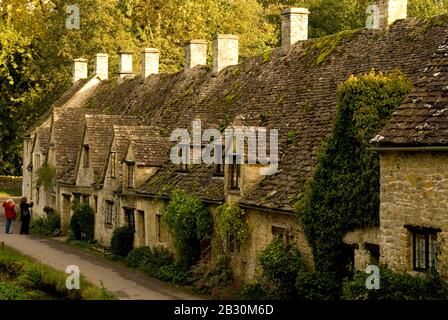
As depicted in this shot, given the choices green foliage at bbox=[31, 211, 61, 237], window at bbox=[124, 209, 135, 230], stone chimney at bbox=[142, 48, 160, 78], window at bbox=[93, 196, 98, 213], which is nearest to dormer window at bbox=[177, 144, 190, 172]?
window at bbox=[124, 209, 135, 230]

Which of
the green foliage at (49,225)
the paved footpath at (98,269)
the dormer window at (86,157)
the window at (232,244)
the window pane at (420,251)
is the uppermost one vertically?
the dormer window at (86,157)

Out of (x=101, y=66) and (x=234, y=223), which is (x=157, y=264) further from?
(x=101, y=66)

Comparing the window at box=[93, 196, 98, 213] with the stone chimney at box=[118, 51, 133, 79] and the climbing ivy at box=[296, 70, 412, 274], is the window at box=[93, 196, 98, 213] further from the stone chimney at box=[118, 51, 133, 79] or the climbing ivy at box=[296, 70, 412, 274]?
the climbing ivy at box=[296, 70, 412, 274]

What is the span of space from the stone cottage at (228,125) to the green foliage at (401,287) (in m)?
0.78

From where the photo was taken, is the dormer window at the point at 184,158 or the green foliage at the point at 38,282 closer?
the green foliage at the point at 38,282

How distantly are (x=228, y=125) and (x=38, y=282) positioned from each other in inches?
362

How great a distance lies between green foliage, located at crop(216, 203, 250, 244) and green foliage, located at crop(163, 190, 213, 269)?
1.66 m

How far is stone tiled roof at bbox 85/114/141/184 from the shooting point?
40094 mm

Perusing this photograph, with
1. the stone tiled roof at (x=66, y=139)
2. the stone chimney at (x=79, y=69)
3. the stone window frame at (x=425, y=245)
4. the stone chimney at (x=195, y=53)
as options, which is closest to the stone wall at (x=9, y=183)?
the stone chimney at (x=79, y=69)

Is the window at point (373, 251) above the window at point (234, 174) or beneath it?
beneath

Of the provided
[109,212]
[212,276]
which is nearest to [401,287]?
[212,276]

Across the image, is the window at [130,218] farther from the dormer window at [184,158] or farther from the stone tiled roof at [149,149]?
the dormer window at [184,158]

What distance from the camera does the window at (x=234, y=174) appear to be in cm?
2725
